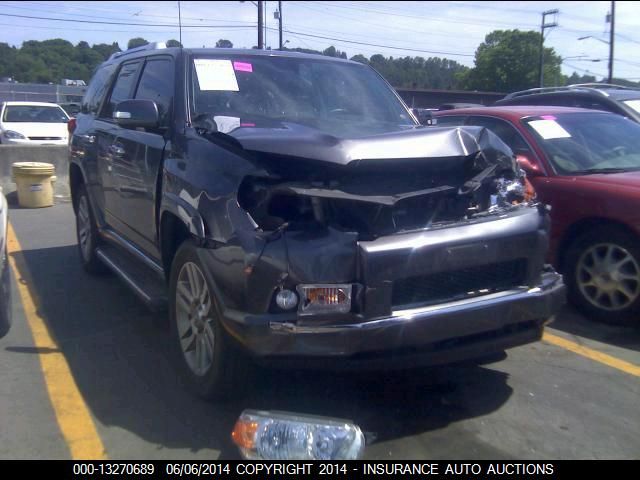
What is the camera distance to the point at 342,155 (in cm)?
360

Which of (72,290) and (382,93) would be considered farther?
(72,290)

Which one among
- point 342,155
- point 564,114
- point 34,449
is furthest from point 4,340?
point 564,114

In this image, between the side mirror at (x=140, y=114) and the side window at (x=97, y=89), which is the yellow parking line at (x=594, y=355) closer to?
the side mirror at (x=140, y=114)

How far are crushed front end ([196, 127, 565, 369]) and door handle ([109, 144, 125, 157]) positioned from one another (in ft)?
6.24

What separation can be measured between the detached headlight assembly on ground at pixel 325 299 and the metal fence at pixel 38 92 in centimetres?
2605

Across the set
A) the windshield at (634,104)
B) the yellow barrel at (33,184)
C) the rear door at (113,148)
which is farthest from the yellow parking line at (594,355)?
the yellow barrel at (33,184)

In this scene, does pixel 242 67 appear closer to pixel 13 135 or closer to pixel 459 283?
pixel 459 283

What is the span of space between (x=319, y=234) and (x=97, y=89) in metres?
4.36

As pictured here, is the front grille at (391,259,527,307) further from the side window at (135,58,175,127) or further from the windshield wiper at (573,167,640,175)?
the windshield wiper at (573,167,640,175)

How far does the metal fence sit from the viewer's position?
27109 millimetres

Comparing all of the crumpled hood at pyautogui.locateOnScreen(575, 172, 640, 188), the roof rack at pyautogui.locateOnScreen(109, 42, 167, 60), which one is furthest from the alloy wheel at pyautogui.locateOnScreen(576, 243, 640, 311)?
the roof rack at pyautogui.locateOnScreen(109, 42, 167, 60)
